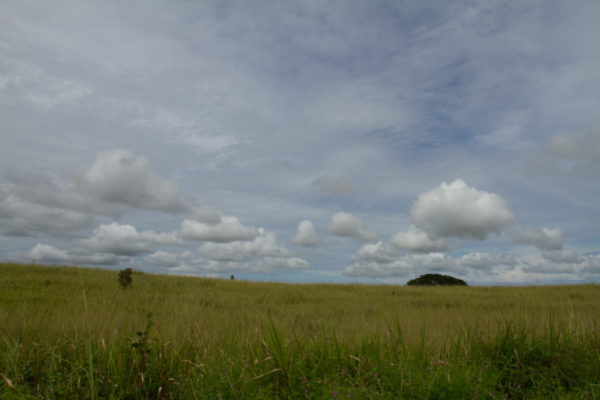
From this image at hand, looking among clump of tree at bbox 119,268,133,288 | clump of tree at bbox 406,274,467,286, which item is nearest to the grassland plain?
clump of tree at bbox 119,268,133,288

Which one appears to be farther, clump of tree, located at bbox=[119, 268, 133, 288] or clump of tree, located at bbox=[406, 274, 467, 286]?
clump of tree, located at bbox=[406, 274, 467, 286]

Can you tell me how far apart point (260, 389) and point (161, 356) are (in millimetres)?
1501

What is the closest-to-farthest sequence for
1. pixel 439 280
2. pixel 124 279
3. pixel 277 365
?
1. pixel 277 365
2. pixel 124 279
3. pixel 439 280

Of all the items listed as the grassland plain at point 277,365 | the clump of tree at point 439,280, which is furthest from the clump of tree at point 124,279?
the clump of tree at point 439,280

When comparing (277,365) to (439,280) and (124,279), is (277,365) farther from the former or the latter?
(439,280)

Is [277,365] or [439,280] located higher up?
[439,280]

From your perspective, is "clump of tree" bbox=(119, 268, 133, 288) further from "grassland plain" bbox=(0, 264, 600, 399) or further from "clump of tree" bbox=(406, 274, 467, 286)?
"clump of tree" bbox=(406, 274, 467, 286)

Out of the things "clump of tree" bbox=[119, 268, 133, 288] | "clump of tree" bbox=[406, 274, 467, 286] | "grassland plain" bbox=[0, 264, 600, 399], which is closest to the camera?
"grassland plain" bbox=[0, 264, 600, 399]

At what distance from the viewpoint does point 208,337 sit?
554 cm

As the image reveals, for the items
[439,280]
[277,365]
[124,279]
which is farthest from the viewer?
[439,280]

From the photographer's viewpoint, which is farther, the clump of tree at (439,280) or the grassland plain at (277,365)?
the clump of tree at (439,280)

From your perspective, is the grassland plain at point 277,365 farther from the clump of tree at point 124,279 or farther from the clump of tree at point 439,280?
the clump of tree at point 439,280

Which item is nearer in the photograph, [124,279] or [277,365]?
[277,365]

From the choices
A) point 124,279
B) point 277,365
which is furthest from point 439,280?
point 277,365
